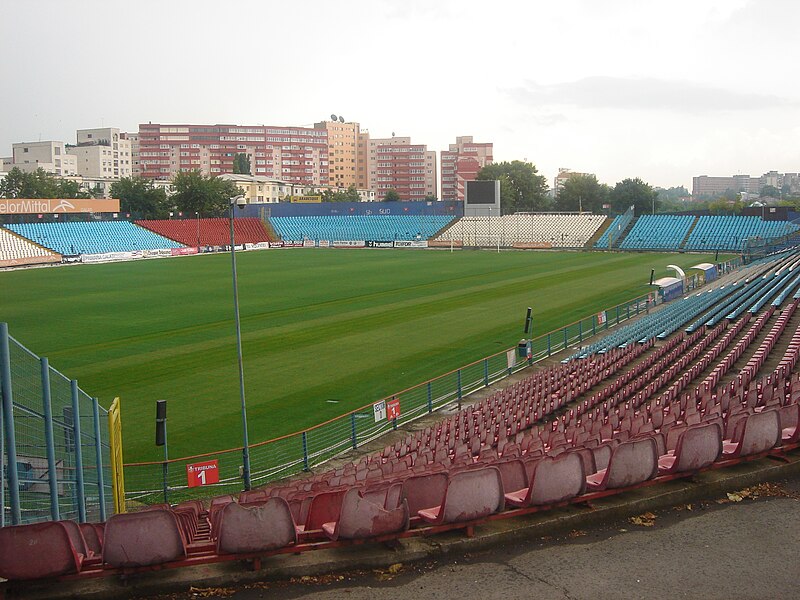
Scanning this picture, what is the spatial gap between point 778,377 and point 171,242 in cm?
8546

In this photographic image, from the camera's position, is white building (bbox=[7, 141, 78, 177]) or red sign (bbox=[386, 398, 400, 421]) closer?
red sign (bbox=[386, 398, 400, 421])

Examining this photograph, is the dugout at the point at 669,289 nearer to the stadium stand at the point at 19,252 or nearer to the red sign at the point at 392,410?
the red sign at the point at 392,410

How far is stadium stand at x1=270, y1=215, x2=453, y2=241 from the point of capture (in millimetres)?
106188

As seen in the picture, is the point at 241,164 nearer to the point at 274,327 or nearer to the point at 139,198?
the point at 139,198

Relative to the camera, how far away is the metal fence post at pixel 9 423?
7277 mm

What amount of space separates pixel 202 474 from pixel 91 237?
76.7 m

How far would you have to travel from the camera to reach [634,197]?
456 feet

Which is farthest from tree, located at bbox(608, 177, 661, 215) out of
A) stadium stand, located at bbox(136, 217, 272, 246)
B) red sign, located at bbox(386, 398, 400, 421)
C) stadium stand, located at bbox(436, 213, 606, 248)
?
red sign, located at bbox(386, 398, 400, 421)

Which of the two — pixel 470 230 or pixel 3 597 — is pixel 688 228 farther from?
pixel 3 597

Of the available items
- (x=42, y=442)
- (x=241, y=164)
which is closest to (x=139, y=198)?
(x=241, y=164)

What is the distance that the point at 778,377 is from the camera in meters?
14.8

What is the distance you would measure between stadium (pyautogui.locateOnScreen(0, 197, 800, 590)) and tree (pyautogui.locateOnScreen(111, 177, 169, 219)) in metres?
41.9

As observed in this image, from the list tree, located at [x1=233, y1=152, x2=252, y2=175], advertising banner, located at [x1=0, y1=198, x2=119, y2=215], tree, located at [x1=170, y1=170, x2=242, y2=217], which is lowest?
advertising banner, located at [x1=0, y1=198, x2=119, y2=215]

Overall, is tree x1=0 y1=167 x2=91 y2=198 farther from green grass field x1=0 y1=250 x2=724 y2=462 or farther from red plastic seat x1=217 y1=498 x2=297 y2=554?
red plastic seat x1=217 y1=498 x2=297 y2=554
